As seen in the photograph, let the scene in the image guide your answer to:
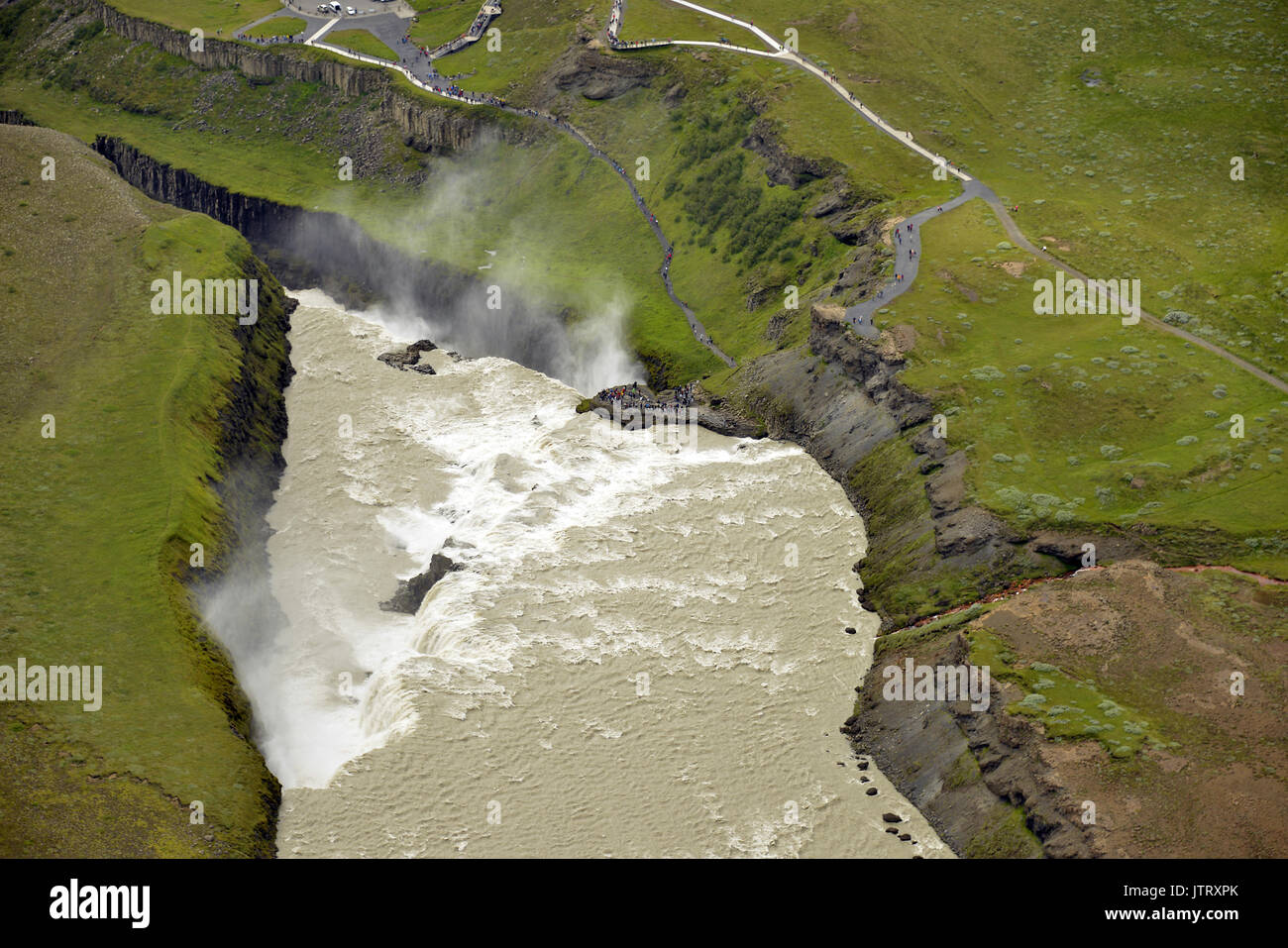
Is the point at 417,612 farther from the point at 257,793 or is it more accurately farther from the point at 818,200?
the point at 818,200

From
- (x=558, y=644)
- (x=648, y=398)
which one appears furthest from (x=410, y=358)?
(x=558, y=644)

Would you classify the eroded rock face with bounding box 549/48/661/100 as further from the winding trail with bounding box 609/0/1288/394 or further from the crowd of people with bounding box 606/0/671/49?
the winding trail with bounding box 609/0/1288/394

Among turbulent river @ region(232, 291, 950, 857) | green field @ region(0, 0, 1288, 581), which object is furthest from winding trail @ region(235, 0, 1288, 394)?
turbulent river @ region(232, 291, 950, 857)

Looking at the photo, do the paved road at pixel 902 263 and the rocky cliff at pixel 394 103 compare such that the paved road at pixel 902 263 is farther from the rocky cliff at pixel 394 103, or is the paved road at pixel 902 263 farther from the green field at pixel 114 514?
the rocky cliff at pixel 394 103

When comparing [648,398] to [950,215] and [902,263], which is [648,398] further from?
[950,215]

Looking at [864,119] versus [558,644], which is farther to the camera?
[864,119]
